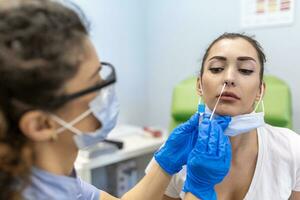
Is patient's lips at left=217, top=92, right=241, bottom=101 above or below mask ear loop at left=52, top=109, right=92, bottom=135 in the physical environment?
below

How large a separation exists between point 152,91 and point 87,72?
1.93 m

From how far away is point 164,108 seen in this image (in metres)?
2.57

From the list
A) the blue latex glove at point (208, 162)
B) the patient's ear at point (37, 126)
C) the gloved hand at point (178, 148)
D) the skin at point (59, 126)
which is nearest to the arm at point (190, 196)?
the blue latex glove at point (208, 162)

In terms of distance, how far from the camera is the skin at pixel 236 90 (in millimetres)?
1136

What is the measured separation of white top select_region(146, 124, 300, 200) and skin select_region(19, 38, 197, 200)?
63cm

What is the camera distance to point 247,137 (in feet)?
4.10

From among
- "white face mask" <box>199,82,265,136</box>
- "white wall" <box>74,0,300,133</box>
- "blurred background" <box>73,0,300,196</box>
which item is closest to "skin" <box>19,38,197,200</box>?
"white face mask" <box>199,82,265,136</box>

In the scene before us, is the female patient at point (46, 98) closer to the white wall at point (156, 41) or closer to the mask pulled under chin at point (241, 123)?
the mask pulled under chin at point (241, 123)

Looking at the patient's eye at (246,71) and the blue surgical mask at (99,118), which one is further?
the patient's eye at (246,71)

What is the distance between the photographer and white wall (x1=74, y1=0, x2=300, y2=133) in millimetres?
2098

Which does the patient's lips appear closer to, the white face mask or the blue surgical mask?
the white face mask

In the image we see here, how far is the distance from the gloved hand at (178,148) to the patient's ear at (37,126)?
1.84 feet

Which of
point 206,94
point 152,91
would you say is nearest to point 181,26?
point 152,91

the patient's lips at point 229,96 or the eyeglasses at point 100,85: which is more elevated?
the eyeglasses at point 100,85
